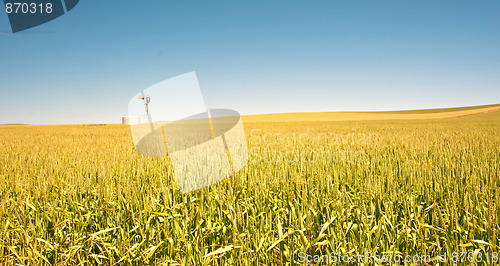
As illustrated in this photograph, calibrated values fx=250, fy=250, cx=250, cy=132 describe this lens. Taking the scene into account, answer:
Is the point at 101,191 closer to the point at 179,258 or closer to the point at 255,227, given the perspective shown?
the point at 179,258

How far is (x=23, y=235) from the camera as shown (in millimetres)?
2174

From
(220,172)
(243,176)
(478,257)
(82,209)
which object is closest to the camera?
(478,257)

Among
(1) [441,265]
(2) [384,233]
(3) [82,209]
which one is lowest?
(1) [441,265]

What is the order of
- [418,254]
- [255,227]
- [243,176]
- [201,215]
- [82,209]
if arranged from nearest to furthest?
[418,254] < [255,227] < [201,215] < [82,209] < [243,176]

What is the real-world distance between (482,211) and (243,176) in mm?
2380

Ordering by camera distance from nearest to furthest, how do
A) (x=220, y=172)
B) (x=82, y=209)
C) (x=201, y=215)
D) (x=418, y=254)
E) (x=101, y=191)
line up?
(x=418, y=254) → (x=201, y=215) → (x=82, y=209) → (x=101, y=191) → (x=220, y=172)

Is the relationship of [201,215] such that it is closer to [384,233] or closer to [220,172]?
[220,172]

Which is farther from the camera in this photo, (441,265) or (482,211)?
(482,211)

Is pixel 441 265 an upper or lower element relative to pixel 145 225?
lower

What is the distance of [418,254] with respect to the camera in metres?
1.93

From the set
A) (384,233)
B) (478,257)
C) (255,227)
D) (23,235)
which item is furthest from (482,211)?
(23,235)

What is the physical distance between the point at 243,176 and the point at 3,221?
2.34m

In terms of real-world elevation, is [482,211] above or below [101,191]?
below

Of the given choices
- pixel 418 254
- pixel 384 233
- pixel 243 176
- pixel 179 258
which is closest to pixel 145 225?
pixel 179 258
